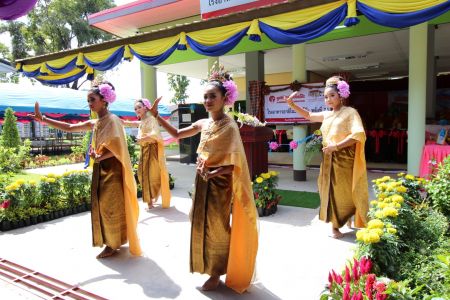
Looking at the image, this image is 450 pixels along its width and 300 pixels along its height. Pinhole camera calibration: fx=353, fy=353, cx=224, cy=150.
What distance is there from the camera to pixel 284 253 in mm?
3871

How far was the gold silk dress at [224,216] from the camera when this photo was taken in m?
2.89

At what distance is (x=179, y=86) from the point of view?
36.2 meters

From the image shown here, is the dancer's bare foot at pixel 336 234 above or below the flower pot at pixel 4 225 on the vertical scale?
below

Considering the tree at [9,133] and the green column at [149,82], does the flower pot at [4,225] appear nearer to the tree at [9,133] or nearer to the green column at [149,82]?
the green column at [149,82]

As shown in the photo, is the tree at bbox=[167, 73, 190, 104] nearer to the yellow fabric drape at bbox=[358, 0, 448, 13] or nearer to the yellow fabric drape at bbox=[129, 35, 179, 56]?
the yellow fabric drape at bbox=[129, 35, 179, 56]

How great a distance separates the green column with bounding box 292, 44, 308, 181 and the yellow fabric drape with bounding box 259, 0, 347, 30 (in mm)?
2211

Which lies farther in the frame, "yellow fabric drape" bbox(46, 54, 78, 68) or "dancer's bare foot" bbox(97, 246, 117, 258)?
"yellow fabric drape" bbox(46, 54, 78, 68)

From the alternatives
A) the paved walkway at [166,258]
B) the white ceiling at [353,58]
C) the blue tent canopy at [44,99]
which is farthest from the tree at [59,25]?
the paved walkway at [166,258]

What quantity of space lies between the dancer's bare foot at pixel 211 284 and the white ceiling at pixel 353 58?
825 centimetres

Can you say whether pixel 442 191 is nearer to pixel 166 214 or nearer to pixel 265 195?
pixel 265 195

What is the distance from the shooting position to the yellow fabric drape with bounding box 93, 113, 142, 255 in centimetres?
369

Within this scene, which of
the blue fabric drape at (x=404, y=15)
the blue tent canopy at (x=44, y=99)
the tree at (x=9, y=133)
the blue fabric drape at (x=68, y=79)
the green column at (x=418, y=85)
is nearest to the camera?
the blue fabric drape at (x=404, y=15)

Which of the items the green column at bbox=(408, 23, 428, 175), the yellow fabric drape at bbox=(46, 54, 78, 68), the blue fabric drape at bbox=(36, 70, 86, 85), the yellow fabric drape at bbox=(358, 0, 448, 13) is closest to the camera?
the yellow fabric drape at bbox=(358, 0, 448, 13)

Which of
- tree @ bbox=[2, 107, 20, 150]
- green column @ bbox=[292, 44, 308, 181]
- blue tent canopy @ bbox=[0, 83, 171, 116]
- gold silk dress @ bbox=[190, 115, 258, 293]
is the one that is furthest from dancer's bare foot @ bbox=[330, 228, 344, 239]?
blue tent canopy @ bbox=[0, 83, 171, 116]
